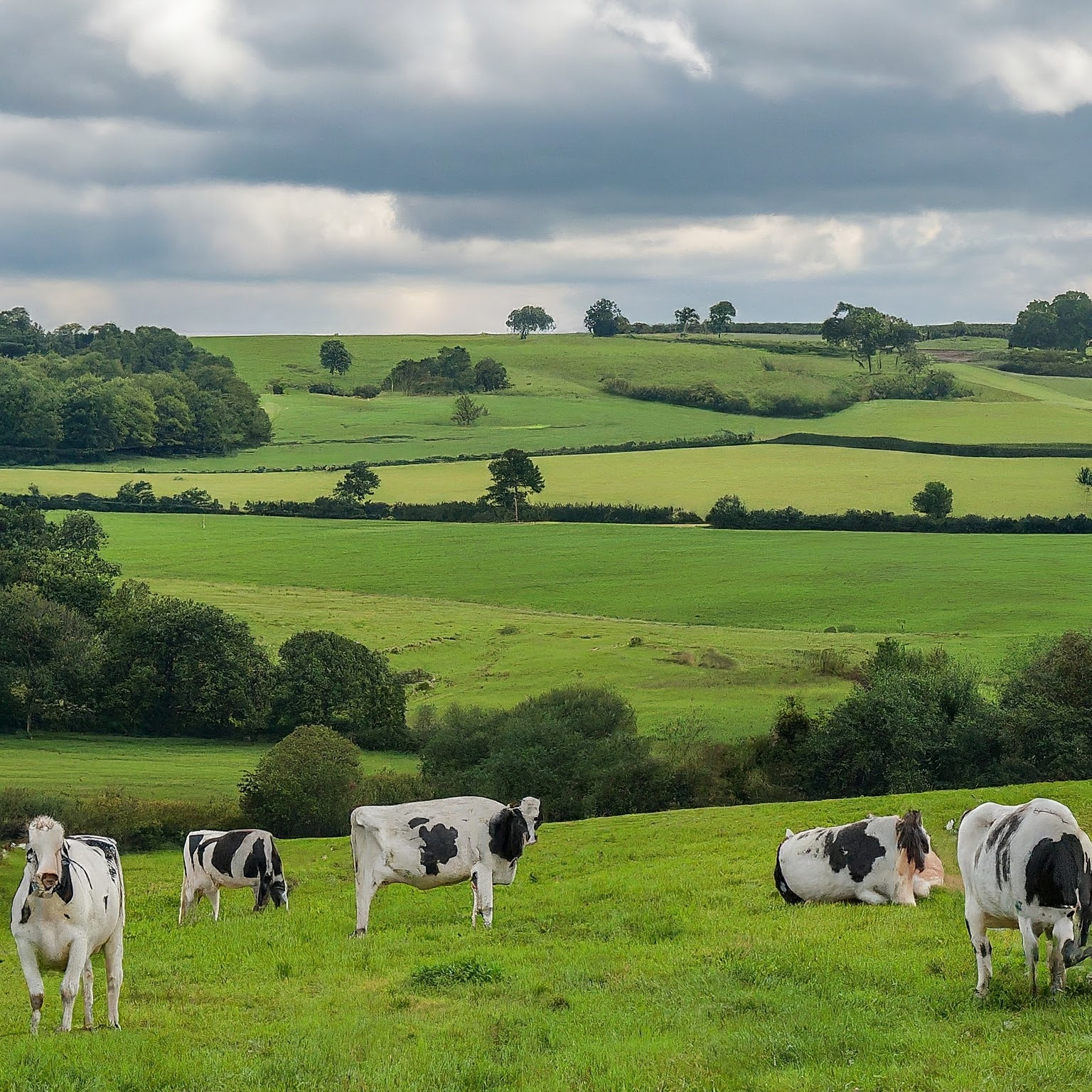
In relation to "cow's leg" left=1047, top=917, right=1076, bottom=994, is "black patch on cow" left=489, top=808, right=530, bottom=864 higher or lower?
lower

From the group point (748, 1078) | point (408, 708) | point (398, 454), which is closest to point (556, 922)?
point (748, 1078)

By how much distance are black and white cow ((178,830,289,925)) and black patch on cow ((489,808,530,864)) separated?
4.41m

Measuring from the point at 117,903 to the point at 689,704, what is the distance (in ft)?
163

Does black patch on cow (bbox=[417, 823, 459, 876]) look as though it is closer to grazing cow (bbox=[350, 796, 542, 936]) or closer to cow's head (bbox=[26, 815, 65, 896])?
grazing cow (bbox=[350, 796, 542, 936])

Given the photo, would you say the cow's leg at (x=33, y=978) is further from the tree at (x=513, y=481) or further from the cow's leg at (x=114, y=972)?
the tree at (x=513, y=481)

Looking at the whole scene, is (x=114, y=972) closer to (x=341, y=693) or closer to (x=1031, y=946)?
(x=1031, y=946)

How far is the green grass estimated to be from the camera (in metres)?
52.5

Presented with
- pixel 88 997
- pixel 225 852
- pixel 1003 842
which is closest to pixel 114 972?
pixel 88 997

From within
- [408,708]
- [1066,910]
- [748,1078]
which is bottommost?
[408,708]

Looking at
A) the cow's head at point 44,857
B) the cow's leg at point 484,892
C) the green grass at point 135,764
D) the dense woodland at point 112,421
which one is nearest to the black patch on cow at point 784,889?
the cow's leg at point 484,892

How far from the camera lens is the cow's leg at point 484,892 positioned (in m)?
18.8

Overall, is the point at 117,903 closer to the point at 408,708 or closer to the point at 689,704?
the point at 689,704

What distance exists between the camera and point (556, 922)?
18797 millimetres

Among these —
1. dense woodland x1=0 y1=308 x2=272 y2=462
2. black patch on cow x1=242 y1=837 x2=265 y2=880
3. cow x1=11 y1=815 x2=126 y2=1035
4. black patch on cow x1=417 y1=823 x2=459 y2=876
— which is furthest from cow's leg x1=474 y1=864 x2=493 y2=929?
dense woodland x1=0 y1=308 x2=272 y2=462
